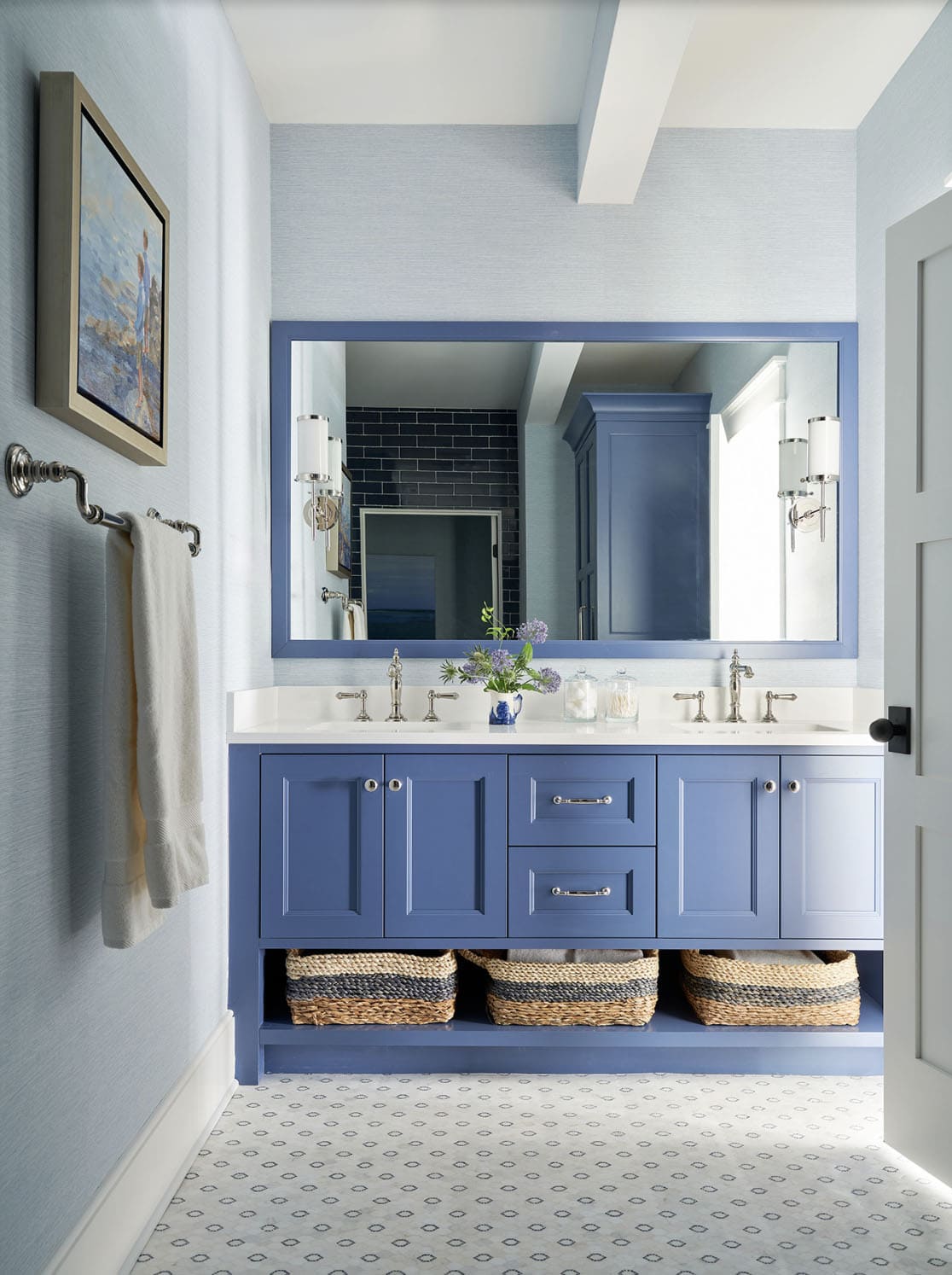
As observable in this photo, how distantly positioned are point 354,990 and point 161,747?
1.19 m

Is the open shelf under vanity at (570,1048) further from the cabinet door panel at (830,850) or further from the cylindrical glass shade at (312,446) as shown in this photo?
the cylindrical glass shade at (312,446)

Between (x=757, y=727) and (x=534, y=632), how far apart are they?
0.71 meters

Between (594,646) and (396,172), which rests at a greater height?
(396,172)

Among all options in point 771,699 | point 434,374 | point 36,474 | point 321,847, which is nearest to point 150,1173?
point 321,847

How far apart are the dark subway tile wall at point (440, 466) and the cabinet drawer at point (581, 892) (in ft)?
2.53

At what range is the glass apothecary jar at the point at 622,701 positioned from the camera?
279 cm

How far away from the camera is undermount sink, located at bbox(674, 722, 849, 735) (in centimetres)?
273

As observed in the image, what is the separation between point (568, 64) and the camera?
2.56 meters

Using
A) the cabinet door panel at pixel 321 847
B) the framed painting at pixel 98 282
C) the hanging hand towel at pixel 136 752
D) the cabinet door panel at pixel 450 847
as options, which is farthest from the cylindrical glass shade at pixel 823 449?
the hanging hand towel at pixel 136 752

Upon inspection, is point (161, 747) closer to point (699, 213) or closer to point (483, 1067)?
point (483, 1067)

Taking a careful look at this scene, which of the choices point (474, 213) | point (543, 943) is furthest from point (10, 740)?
point (474, 213)

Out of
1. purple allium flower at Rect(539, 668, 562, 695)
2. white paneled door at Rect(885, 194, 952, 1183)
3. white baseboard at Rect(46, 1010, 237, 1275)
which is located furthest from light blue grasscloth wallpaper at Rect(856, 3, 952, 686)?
white baseboard at Rect(46, 1010, 237, 1275)

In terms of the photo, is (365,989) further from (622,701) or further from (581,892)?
(622,701)

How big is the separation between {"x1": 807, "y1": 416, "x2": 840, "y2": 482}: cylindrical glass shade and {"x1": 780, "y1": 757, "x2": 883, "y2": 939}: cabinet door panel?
894 millimetres
